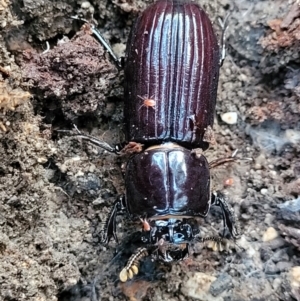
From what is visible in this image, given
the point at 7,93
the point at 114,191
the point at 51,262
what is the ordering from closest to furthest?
the point at 7,93, the point at 51,262, the point at 114,191

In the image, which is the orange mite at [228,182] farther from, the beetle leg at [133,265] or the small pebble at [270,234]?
the beetle leg at [133,265]

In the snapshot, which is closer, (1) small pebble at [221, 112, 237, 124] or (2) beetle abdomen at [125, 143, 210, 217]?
(2) beetle abdomen at [125, 143, 210, 217]

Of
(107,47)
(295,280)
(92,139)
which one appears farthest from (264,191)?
(107,47)

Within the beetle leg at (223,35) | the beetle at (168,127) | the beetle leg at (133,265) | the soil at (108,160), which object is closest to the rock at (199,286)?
the soil at (108,160)

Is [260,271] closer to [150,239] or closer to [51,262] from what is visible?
[150,239]

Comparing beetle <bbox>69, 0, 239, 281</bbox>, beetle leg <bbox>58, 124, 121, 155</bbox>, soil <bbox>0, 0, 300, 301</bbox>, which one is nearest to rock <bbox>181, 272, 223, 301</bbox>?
soil <bbox>0, 0, 300, 301</bbox>

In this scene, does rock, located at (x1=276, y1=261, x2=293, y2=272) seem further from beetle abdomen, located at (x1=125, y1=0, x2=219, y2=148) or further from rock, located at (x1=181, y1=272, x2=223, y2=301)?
beetle abdomen, located at (x1=125, y1=0, x2=219, y2=148)

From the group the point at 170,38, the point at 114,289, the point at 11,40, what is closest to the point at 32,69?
the point at 11,40
